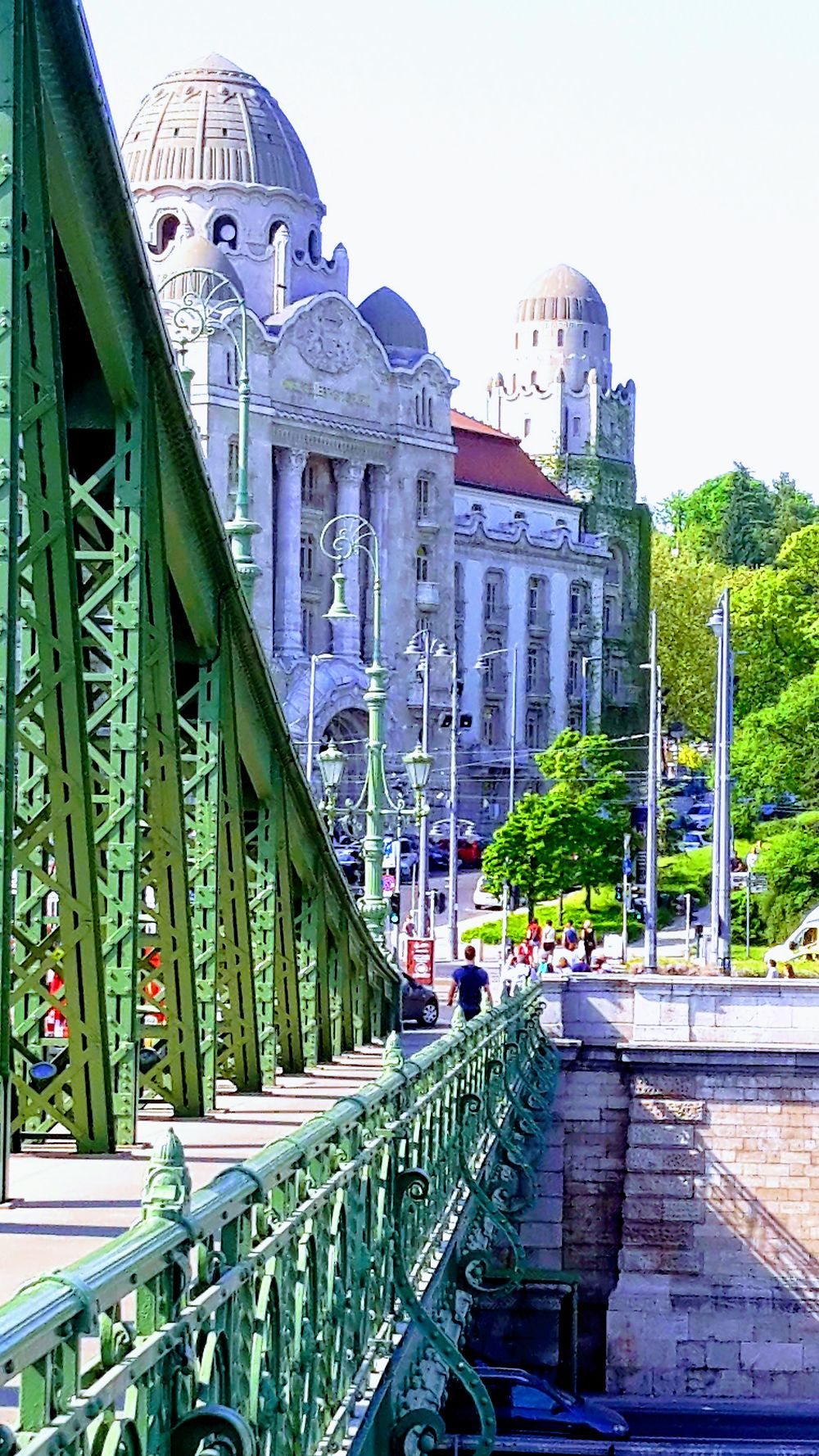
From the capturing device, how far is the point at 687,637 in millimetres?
121375

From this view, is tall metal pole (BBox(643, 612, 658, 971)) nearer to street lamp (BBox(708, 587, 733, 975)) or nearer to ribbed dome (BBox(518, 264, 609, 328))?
street lamp (BBox(708, 587, 733, 975))

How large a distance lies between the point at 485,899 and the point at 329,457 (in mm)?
29706

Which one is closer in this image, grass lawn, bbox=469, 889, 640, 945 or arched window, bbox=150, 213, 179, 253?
grass lawn, bbox=469, 889, 640, 945

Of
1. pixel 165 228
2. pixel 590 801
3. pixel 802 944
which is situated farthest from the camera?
pixel 165 228

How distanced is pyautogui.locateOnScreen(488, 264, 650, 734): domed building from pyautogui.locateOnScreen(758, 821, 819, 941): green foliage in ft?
176

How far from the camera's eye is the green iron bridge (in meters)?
5.65

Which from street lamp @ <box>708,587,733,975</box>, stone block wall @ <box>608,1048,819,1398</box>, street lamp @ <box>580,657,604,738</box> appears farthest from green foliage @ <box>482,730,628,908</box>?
street lamp @ <box>580,657,604,738</box>

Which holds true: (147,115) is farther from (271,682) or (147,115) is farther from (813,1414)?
(271,682)

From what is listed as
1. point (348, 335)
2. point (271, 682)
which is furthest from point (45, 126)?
point (348, 335)

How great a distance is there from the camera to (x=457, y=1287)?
16.6m

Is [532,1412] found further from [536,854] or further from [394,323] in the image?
[394,323]

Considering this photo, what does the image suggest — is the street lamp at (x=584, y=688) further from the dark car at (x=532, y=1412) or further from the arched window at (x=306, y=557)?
the dark car at (x=532, y=1412)

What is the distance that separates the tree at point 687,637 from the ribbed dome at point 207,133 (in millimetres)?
28752

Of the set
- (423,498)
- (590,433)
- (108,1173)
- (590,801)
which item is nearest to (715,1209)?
(108,1173)
